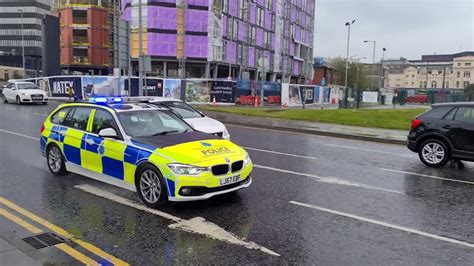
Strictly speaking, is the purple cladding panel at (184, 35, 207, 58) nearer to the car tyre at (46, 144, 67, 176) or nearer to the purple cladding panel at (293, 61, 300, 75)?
the purple cladding panel at (293, 61, 300, 75)

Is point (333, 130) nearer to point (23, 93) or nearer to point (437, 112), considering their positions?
point (437, 112)

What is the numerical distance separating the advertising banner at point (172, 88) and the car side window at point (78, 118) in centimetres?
2602

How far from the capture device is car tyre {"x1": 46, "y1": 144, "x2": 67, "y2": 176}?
803 cm

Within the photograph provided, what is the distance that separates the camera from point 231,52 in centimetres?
6719

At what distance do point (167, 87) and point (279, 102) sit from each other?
10491mm

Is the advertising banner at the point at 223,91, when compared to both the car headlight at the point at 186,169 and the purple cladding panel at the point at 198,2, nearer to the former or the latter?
the purple cladding panel at the point at 198,2

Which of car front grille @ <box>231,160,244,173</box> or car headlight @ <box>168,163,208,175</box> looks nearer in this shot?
car headlight @ <box>168,163,208,175</box>

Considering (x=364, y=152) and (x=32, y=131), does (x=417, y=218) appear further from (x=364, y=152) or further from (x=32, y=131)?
(x=32, y=131)

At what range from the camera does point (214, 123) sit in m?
11.1

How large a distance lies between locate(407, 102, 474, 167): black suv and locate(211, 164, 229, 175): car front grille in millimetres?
6349

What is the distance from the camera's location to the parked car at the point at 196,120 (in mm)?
10547

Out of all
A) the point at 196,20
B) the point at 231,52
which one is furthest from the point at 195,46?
the point at 231,52

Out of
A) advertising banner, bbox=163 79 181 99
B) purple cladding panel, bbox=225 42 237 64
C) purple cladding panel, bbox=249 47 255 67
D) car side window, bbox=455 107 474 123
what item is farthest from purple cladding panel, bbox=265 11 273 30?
car side window, bbox=455 107 474 123

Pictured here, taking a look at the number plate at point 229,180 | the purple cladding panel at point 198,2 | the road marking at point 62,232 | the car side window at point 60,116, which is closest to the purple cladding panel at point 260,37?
the purple cladding panel at point 198,2
